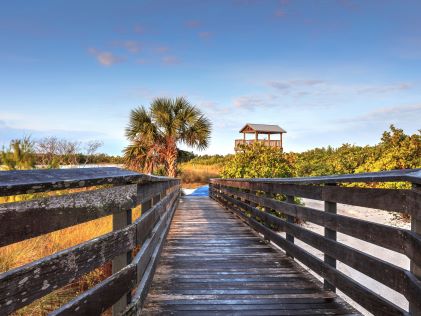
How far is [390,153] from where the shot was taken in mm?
13500

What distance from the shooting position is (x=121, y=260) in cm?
251

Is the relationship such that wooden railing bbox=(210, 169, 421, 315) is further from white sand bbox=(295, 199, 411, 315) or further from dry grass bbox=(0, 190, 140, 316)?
white sand bbox=(295, 199, 411, 315)

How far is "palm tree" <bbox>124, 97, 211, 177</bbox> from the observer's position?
22172mm

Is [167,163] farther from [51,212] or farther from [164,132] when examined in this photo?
[51,212]

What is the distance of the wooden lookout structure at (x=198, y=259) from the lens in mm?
1442

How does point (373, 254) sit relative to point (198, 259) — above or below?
below

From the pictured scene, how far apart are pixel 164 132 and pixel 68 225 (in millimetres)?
21228

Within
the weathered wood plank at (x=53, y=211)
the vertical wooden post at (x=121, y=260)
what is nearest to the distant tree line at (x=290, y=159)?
the vertical wooden post at (x=121, y=260)

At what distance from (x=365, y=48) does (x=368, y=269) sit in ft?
60.6

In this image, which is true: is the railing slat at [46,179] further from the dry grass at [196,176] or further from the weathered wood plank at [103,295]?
the dry grass at [196,176]

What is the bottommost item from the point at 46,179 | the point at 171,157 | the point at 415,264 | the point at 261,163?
the point at 415,264

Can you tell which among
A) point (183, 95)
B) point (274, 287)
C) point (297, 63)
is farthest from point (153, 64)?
point (274, 287)

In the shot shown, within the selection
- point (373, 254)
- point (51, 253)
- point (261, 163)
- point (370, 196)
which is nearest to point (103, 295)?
point (370, 196)

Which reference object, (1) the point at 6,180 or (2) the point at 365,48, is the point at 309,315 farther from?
(2) the point at 365,48
